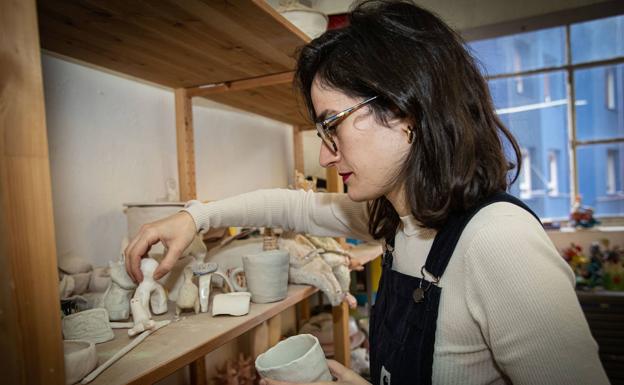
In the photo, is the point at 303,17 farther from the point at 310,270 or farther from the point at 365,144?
the point at 310,270

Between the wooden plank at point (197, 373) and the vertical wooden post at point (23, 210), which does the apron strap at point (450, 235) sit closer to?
the vertical wooden post at point (23, 210)

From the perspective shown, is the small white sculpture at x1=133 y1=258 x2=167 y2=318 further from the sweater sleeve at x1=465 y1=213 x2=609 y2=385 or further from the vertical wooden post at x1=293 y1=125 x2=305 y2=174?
the vertical wooden post at x1=293 y1=125 x2=305 y2=174

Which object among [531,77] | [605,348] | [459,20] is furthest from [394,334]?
[531,77]

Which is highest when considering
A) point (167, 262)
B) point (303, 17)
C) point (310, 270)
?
point (303, 17)

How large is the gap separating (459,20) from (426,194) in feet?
8.49

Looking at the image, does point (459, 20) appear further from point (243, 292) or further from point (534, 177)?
point (243, 292)

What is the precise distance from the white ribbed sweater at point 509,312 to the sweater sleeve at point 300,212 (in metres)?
0.36

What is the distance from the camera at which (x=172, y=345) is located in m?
0.75

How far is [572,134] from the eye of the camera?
2.95 meters

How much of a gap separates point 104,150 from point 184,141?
0.88ft

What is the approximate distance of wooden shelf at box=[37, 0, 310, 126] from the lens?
837 mm

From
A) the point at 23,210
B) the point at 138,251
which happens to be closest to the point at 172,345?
the point at 138,251

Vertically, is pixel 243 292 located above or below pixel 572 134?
below

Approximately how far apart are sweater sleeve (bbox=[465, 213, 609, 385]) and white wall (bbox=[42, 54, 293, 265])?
102cm
